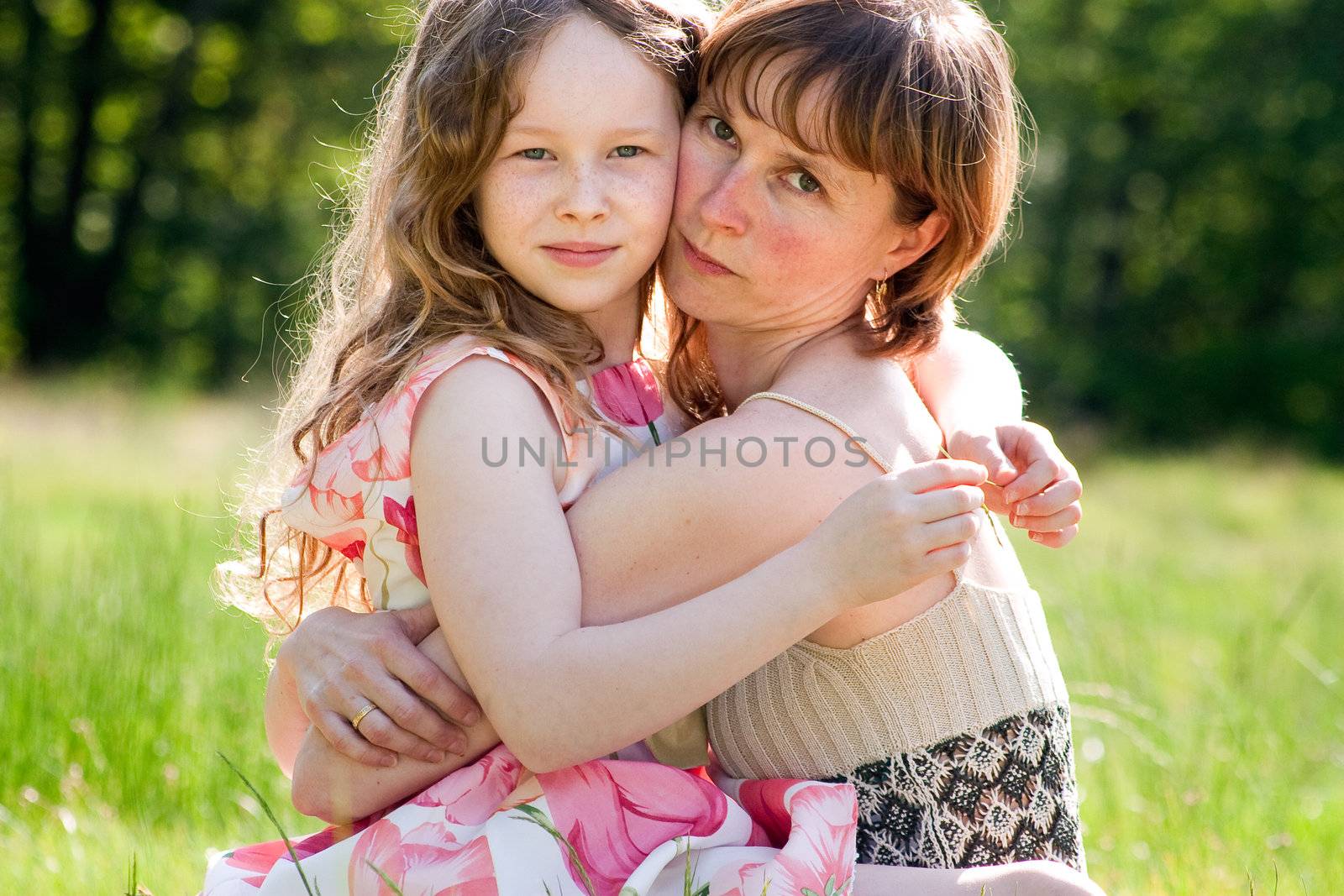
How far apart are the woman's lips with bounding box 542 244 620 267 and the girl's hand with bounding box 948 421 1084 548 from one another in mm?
663

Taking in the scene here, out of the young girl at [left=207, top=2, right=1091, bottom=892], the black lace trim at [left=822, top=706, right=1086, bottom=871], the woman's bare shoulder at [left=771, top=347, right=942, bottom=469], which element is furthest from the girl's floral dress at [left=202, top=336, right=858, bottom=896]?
the woman's bare shoulder at [left=771, top=347, right=942, bottom=469]

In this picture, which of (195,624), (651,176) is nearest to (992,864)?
(651,176)

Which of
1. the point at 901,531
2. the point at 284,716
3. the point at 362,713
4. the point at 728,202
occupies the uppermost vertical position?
the point at 728,202

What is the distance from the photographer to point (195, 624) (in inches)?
153

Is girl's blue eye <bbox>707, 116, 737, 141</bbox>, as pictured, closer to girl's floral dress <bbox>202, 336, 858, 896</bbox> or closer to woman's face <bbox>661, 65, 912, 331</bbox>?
woman's face <bbox>661, 65, 912, 331</bbox>

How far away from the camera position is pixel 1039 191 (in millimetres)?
21078

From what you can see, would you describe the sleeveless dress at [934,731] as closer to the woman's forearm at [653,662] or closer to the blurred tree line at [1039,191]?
the woman's forearm at [653,662]

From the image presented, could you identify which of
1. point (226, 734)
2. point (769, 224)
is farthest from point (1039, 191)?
point (769, 224)

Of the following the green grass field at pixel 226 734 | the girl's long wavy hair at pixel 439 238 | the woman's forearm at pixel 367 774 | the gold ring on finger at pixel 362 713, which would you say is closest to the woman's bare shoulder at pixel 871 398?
the girl's long wavy hair at pixel 439 238

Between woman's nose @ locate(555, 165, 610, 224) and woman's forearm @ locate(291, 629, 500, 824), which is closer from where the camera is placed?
woman's forearm @ locate(291, 629, 500, 824)

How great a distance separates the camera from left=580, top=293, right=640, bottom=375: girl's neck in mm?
2312

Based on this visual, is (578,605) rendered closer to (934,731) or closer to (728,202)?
(934,731)

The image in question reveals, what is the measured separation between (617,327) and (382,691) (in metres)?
0.79

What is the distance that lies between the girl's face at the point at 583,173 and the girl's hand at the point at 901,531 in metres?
0.66
